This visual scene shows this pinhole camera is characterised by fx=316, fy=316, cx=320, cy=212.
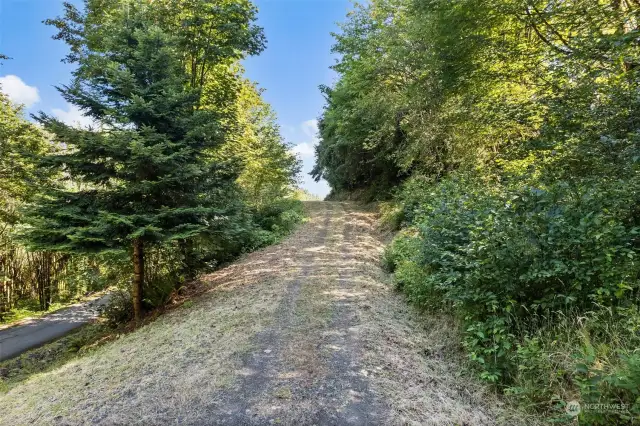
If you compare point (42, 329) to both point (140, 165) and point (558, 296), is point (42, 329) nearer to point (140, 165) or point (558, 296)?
point (140, 165)

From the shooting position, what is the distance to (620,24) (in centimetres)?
427

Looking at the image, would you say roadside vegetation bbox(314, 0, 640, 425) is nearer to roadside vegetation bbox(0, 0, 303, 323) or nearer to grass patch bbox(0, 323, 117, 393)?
roadside vegetation bbox(0, 0, 303, 323)

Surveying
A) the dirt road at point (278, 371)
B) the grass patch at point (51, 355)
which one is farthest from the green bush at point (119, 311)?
the dirt road at point (278, 371)

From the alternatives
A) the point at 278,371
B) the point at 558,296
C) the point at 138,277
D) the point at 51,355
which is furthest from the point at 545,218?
the point at 51,355

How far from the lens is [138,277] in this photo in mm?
6656

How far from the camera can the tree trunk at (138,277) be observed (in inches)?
256

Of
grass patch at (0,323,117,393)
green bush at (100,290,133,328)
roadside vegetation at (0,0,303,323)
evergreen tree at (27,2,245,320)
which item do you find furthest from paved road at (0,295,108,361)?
evergreen tree at (27,2,245,320)

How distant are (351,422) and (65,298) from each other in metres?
13.6

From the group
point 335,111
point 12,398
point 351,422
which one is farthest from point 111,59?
point 335,111

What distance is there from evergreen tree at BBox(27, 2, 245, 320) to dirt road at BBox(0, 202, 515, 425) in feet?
5.90

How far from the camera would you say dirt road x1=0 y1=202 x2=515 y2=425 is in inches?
108

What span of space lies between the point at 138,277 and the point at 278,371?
187 inches

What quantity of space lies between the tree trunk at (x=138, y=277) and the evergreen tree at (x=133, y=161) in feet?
0.07

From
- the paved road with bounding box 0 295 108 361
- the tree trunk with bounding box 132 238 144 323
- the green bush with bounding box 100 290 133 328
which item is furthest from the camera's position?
the paved road with bounding box 0 295 108 361
